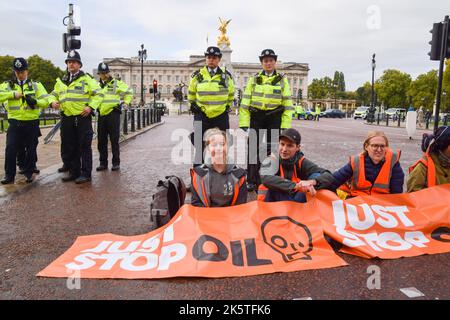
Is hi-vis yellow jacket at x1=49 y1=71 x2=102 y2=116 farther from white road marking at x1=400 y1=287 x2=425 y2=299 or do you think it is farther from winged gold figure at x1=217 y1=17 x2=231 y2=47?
winged gold figure at x1=217 y1=17 x2=231 y2=47

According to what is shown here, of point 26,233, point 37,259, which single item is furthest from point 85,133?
point 37,259

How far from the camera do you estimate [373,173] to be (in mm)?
4105

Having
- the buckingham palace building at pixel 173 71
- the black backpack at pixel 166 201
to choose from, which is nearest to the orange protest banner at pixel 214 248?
the black backpack at pixel 166 201

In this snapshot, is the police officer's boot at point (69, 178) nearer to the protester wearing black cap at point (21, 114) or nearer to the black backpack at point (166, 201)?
the protester wearing black cap at point (21, 114)

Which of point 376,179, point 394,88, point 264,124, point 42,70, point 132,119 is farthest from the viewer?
point 394,88

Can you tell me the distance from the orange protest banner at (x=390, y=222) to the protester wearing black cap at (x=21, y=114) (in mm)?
4936

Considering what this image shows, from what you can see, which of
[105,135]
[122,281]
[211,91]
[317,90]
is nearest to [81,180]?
[105,135]

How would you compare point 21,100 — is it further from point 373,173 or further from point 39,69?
point 39,69

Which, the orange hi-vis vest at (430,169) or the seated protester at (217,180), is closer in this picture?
the seated protester at (217,180)

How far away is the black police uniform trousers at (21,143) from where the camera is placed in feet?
20.6

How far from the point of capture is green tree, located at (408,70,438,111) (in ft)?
221

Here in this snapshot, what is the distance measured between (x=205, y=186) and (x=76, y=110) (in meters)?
3.79

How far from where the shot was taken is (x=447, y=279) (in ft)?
9.50
